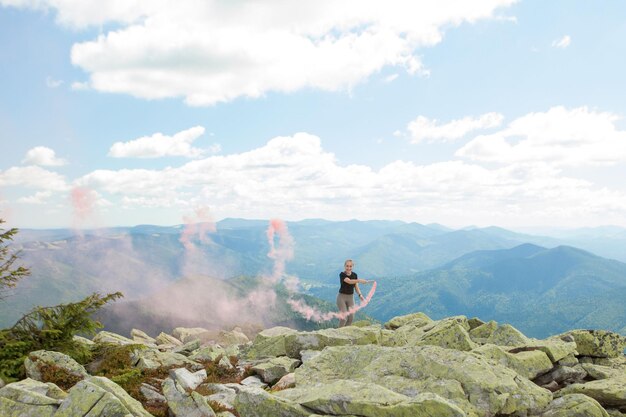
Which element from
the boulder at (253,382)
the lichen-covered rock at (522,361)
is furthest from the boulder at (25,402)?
the lichen-covered rock at (522,361)

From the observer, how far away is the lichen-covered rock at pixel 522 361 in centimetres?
1518

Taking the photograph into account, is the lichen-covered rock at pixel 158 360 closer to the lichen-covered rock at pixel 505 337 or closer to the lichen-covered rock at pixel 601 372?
the lichen-covered rock at pixel 505 337

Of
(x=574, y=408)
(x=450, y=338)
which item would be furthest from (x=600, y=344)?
(x=574, y=408)

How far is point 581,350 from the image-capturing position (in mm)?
19047

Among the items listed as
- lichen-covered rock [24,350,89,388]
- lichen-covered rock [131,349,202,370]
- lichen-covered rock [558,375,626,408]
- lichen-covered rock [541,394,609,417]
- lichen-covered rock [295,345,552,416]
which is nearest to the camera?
lichen-covered rock [541,394,609,417]

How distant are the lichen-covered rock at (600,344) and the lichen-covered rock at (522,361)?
4.40 metres

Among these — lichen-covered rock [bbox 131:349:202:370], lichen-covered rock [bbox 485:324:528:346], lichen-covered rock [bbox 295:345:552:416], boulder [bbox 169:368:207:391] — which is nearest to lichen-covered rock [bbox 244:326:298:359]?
lichen-covered rock [bbox 131:349:202:370]

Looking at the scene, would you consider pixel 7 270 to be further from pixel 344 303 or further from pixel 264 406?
pixel 344 303

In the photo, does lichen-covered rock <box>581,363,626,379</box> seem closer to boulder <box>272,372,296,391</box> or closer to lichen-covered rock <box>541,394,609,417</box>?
lichen-covered rock <box>541,394,609,417</box>

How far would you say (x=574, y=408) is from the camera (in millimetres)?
11422

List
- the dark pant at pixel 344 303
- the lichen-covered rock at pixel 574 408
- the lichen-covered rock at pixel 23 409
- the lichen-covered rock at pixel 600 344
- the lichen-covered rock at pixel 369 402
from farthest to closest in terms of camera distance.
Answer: the dark pant at pixel 344 303 < the lichen-covered rock at pixel 600 344 < the lichen-covered rock at pixel 574 408 < the lichen-covered rock at pixel 23 409 < the lichen-covered rock at pixel 369 402

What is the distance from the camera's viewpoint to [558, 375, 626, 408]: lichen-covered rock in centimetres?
1280

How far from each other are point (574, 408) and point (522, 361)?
4007 millimetres

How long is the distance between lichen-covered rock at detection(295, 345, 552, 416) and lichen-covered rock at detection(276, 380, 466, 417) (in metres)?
2.15
